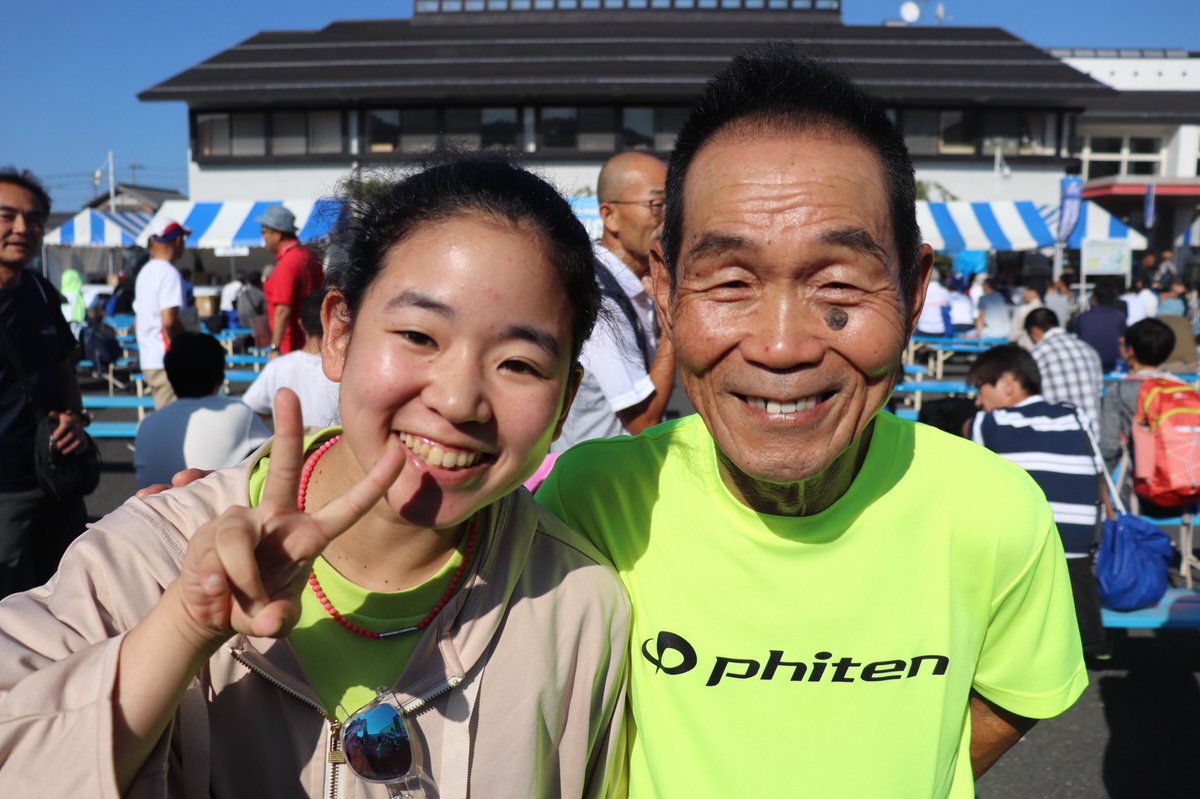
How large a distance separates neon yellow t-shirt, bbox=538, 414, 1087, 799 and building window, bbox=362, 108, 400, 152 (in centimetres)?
2790

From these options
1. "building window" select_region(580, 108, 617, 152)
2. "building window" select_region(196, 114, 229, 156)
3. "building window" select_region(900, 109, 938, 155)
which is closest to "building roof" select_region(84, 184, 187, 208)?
"building window" select_region(196, 114, 229, 156)

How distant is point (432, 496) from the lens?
135 centimetres

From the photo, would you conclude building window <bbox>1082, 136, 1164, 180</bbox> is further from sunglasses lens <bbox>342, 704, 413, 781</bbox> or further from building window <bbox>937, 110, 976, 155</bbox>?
sunglasses lens <bbox>342, 704, 413, 781</bbox>

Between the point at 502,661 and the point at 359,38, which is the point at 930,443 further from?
the point at 359,38

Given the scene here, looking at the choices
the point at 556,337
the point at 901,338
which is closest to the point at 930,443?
the point at 901,338

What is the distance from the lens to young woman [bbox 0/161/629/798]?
1123mm

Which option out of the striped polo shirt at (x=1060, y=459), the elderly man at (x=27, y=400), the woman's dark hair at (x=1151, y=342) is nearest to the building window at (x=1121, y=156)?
the woman's dark hair at (x=1151, y=342)

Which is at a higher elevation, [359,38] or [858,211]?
[359,38]

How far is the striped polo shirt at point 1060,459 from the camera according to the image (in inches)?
174

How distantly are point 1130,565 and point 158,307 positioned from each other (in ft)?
22.8

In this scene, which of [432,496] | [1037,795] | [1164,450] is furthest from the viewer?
[1164,450]

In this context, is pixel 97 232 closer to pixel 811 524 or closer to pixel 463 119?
pixel 463 119

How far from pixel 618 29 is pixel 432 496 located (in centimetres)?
3428

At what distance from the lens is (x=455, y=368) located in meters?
1.32
